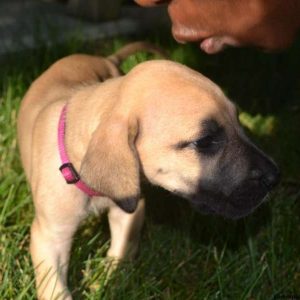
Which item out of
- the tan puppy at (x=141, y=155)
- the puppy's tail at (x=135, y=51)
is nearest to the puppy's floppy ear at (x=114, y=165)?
the tan puppy at (x=141, y=155)

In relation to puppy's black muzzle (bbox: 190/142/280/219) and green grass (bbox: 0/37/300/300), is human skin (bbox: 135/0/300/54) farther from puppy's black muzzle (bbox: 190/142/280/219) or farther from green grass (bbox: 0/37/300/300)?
green grass (bbox: 0/37/300/300)

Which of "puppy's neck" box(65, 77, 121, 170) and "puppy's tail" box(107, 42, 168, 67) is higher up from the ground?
"puppy's neck" box(65, 77, 121, 170)

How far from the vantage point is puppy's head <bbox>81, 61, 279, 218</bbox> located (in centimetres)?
380

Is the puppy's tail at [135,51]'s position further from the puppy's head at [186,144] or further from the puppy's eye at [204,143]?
the puppy's eye at [204,143]

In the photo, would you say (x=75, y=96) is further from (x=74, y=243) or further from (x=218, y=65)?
(x=218, y=65)

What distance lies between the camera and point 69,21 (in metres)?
7.71

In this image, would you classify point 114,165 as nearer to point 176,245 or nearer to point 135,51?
point 176,245

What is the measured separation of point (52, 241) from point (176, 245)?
0.95 metres

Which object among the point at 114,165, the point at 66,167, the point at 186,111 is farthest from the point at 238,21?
the point at 66,167

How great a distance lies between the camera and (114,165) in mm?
3773

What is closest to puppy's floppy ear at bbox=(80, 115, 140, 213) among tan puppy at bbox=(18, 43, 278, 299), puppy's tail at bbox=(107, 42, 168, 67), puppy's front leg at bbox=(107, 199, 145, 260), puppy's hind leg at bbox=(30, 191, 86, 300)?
tan puppy at bbox=(18, 43, 278, 299)

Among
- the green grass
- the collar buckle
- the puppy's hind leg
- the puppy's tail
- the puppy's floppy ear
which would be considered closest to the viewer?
the puppy's floppy ear

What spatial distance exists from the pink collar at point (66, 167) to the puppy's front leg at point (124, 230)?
59 centimetres

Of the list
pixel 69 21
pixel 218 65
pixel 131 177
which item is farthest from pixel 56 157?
pixel 69 21
